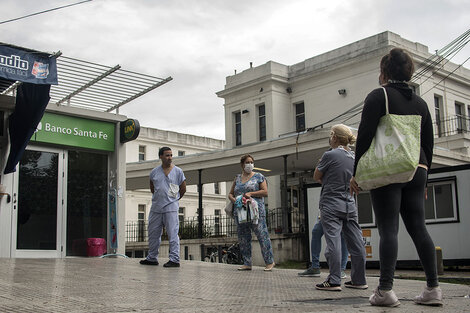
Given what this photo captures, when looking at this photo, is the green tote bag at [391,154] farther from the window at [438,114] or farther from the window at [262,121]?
the window at [262,121]

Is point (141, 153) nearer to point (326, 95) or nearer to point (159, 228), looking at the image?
point (326, 95)

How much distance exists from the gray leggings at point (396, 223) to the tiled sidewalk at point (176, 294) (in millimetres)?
303

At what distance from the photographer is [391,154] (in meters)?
4.59

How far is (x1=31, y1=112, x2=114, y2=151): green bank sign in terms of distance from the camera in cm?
1333

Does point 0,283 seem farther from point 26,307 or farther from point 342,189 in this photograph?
point 342,189

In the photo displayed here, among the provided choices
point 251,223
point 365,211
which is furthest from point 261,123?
point 251,223

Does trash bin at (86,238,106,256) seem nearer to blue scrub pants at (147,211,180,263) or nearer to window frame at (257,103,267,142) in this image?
blue scrub pants at (147,211,180,263)

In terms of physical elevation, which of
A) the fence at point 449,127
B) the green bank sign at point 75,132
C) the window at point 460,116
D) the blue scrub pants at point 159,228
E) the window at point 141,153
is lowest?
the blue scrub pants at point 159,228

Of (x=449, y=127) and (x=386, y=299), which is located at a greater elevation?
(x=449, y=127)

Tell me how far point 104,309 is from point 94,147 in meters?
10.4

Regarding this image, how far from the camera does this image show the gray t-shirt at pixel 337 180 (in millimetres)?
6445

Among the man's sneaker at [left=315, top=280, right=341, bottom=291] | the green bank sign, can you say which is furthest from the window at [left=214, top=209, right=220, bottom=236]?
the man's sneaker at [left=315, top=280, right=341, bottom=291]

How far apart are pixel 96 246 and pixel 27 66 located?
14.4 ft

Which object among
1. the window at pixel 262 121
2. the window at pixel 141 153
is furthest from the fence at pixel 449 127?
the window at pixel 141 153
